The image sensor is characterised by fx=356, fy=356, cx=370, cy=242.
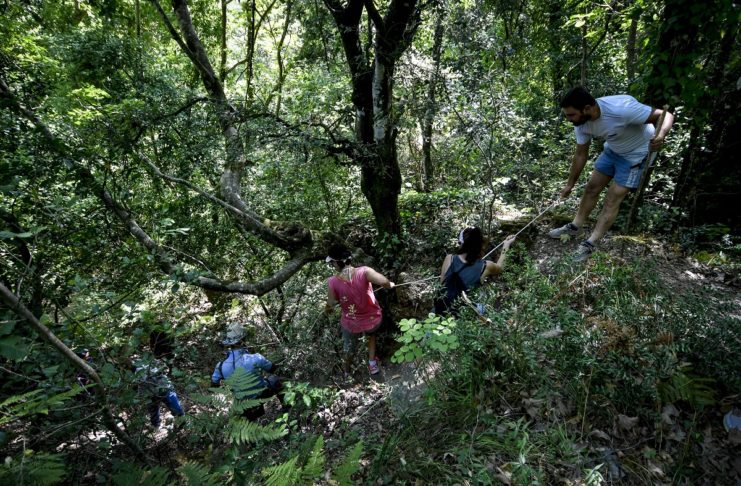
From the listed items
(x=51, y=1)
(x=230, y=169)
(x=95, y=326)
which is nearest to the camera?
(x=95, y=326)

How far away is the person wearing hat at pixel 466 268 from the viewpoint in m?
4.04

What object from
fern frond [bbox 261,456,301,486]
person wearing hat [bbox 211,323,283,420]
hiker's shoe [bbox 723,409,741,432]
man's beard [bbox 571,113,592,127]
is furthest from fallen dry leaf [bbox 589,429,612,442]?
person wearing hat [bbox 211,323,283,420]

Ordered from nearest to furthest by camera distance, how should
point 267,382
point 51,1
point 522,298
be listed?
point 522,298 → point 267,382 → point 51,1

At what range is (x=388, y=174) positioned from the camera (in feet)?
18.2

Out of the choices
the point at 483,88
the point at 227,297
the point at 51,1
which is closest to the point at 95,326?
the point at 227,297

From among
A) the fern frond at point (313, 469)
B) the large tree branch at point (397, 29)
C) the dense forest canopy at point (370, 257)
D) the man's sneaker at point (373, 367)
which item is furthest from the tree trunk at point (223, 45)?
the fern frond at point (313, 469)

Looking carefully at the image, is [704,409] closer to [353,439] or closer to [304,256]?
[353,439]

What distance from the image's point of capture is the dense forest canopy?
2.48 m

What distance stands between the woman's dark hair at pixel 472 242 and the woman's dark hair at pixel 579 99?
1.60 m

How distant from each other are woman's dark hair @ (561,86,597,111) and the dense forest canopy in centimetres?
→ 46

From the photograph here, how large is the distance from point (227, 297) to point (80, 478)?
531cm

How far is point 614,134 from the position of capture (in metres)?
3.75

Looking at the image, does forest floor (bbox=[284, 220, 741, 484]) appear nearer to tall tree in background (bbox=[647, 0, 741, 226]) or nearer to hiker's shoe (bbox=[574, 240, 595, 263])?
hiker's shoe (bbox=[574, 240, 595, 263])

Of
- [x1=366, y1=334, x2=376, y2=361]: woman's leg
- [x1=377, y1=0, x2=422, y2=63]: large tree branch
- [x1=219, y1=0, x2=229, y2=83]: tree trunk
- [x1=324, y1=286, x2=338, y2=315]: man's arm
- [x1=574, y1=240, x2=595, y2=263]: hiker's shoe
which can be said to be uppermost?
[x1=219, y1=0, x2=229, y2=83]: tree trunk
